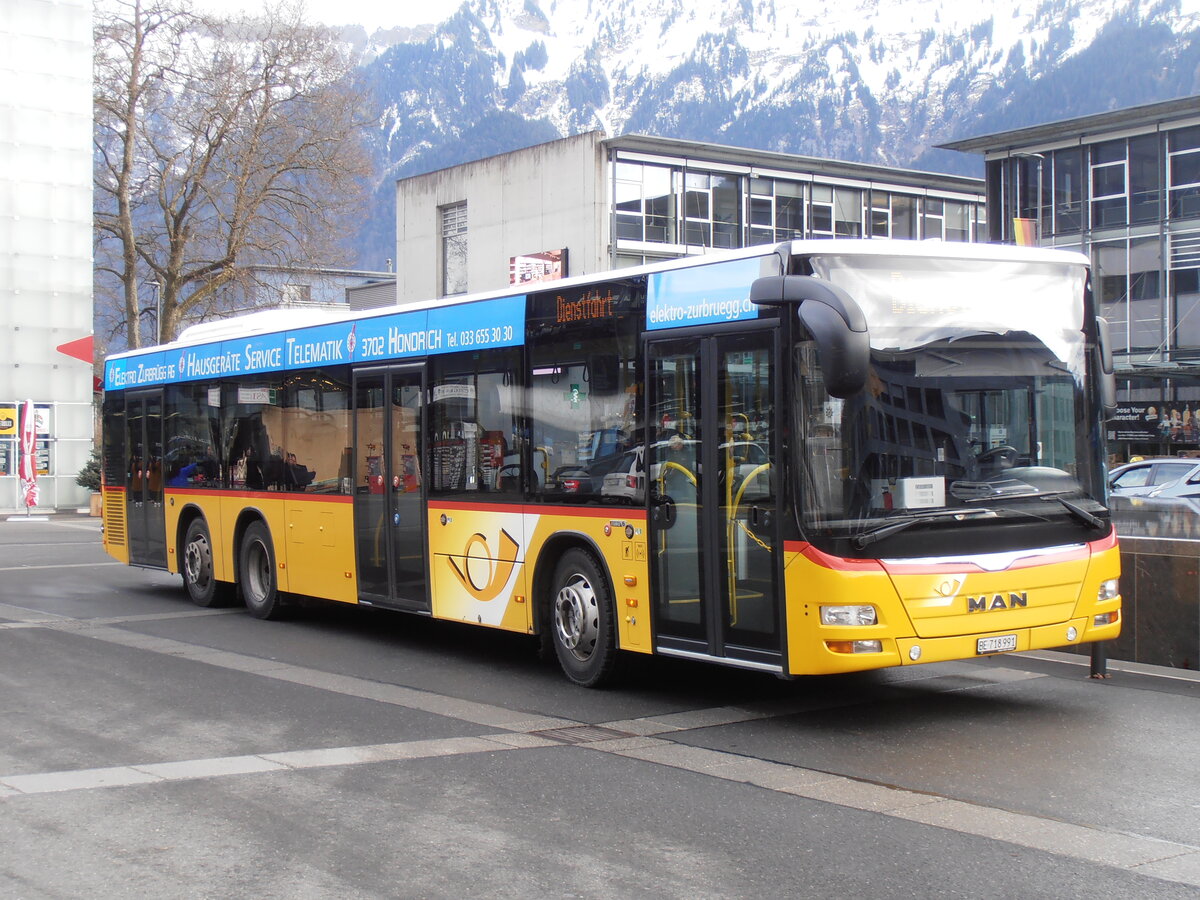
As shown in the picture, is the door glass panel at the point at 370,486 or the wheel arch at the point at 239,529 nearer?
the door glass panel at the point at 370,486

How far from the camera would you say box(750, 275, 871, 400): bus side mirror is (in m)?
7.47

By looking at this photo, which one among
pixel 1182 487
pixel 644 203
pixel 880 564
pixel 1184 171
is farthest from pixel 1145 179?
pixel 880 564

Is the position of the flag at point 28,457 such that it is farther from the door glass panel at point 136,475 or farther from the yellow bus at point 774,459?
the yellow bus at point 774,459

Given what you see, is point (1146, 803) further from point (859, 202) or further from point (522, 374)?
point (859, 202)

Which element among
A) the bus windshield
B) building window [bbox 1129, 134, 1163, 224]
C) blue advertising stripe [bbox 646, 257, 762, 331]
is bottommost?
the bus windshield

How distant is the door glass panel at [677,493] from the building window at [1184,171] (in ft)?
131

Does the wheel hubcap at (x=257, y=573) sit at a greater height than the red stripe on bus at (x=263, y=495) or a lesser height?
lesser

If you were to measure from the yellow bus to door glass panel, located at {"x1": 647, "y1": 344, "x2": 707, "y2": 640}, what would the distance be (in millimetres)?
17

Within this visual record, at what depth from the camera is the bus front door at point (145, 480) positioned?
16.5 metres

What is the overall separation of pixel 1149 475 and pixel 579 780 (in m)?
14.7

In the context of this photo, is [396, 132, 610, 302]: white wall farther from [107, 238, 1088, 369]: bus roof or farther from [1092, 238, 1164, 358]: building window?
[107, 238, 1088, 369]: bus roof

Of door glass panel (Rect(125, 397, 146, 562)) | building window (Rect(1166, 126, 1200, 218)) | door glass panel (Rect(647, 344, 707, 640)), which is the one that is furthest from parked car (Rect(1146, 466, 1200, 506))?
building window (Rect(1166, 126, 1200, 218))

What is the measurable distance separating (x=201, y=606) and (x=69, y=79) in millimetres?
29752

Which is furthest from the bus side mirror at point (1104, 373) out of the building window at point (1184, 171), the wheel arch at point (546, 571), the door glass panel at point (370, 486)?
the building window at point (1184, 171)
